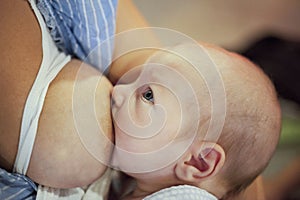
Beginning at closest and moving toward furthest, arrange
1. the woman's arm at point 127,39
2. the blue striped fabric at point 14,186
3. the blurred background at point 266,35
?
1. the blue striped fabric at point 14,186
2. the woman's arm at point 127,39
3. the blurred background at point 266,35

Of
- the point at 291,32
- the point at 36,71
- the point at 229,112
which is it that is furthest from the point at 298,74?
the point at 36,71

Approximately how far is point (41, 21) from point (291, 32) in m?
1.36

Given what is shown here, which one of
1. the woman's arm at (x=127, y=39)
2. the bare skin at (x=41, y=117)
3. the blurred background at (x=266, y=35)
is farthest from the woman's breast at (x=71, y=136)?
the blurred background at (x=266, y=35)

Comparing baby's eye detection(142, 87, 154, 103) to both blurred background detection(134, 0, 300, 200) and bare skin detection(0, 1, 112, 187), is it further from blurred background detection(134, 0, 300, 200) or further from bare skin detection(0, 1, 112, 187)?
blurred background detection(134, 0, 300, 200)

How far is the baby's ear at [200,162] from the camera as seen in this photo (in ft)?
2.22

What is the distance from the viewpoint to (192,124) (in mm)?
669

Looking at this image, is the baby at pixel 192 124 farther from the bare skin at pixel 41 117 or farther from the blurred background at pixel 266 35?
the blurred background at pixel 266 35

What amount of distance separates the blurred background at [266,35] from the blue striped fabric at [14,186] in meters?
0.85

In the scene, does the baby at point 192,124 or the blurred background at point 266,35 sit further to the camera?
the blurred background at point 266,35

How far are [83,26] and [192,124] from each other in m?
0.21

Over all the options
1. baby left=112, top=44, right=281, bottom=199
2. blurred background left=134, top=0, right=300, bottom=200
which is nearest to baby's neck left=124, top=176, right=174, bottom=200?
baby left=112, top=44, right=281, bottom=199

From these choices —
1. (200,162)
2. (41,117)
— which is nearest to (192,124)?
(200,162)

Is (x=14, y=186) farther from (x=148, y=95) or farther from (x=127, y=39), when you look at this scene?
(x=127, y=39)

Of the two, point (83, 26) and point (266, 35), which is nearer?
point (83, 26)
